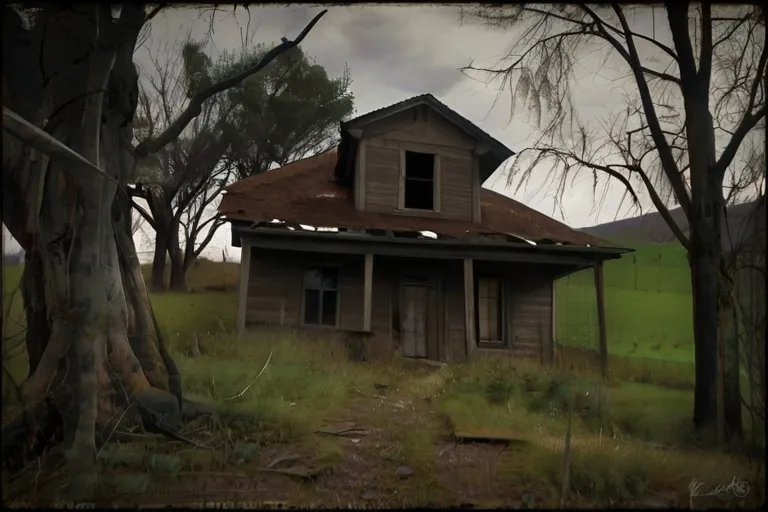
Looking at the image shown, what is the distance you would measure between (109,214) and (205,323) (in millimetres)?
869

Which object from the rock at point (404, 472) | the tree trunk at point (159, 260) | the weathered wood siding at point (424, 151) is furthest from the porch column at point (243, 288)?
the weathered wood siding at point (424, 151)

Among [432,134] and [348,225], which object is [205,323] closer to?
[348,225]

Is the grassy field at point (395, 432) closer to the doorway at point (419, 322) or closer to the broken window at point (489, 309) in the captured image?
the doorway at point (419, 322)

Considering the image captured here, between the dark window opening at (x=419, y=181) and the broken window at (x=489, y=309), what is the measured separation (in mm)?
1394

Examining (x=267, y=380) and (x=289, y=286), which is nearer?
(x=267, y=380)

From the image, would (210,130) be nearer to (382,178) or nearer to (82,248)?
(82,248)

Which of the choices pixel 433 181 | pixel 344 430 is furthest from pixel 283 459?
pixel 433 181

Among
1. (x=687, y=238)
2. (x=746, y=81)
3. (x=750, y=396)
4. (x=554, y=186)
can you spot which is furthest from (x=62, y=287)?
(x=746, y=81)

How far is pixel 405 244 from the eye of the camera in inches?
213

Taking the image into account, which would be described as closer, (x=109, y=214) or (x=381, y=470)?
(x=381, y=470)

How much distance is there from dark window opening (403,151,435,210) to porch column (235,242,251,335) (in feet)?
8.17

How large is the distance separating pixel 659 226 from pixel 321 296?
9.84 feet

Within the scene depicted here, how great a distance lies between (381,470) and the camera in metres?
2.61

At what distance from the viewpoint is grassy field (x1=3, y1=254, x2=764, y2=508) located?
8.23 feet
